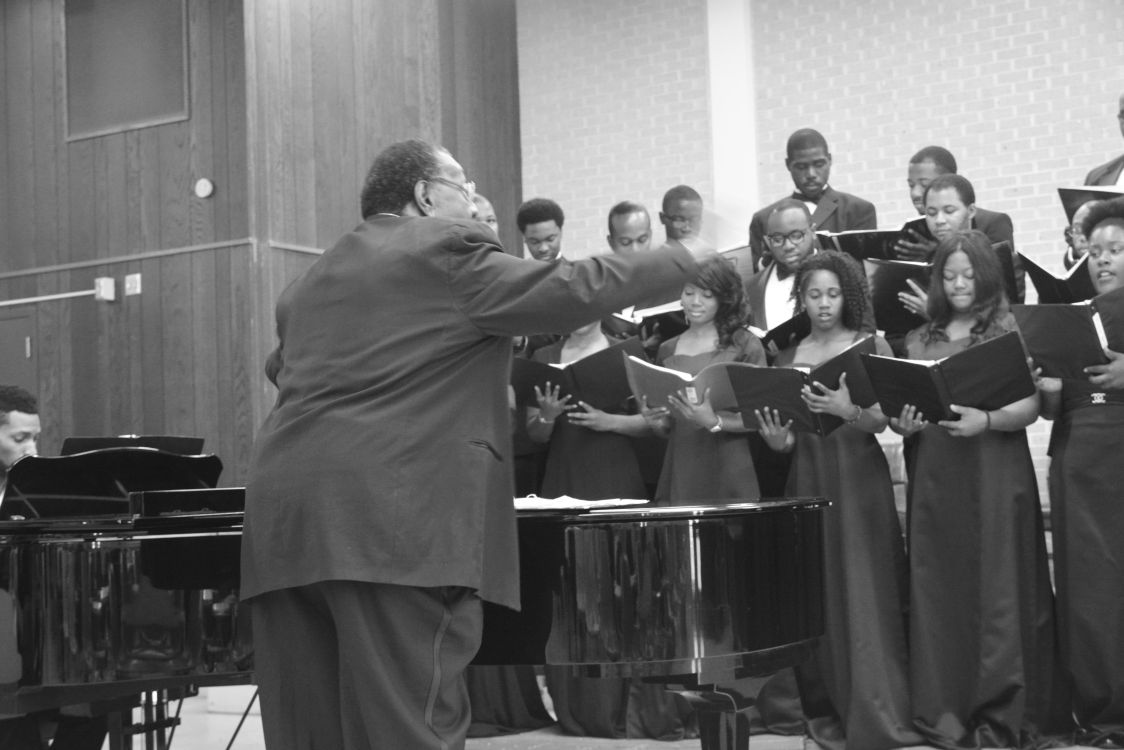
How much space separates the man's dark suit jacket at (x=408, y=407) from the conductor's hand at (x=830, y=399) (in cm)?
184

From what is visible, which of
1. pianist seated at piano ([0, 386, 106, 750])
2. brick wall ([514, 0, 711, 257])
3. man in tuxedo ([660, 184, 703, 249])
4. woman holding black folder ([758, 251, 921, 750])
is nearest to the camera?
pianist seated at piano ([0, 386, 106, 750])

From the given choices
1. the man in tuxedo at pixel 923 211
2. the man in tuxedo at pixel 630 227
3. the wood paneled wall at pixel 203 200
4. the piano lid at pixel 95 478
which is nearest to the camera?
the piano lid at pixel 95 478

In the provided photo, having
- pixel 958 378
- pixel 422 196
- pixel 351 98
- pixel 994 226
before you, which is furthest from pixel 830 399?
pixel 351 98

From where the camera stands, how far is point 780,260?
17.3 feet

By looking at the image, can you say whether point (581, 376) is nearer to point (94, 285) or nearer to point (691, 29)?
point (94, 285)

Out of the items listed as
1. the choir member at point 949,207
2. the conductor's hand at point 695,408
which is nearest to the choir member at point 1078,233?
the choir member at point 949,207

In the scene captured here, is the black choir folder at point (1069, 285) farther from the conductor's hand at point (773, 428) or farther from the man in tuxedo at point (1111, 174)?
the man in tuxedo at point (1111, 174)

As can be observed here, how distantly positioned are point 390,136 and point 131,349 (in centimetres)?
191

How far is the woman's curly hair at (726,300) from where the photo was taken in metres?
4.84

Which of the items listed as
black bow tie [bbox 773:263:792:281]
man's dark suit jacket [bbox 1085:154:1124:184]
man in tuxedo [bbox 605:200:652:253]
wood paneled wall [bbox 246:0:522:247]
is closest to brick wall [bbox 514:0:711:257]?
wood paneled wall [bbox 246:0:522:247]

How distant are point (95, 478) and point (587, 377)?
5.48ft

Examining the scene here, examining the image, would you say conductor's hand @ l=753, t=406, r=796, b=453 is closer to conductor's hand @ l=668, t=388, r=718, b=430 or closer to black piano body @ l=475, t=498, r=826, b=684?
conductor's hand @ l=668, t=388, r=718, b=430

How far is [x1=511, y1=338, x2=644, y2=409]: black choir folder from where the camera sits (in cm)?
473

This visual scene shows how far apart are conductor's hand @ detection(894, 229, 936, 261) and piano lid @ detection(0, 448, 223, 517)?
2.50 m
